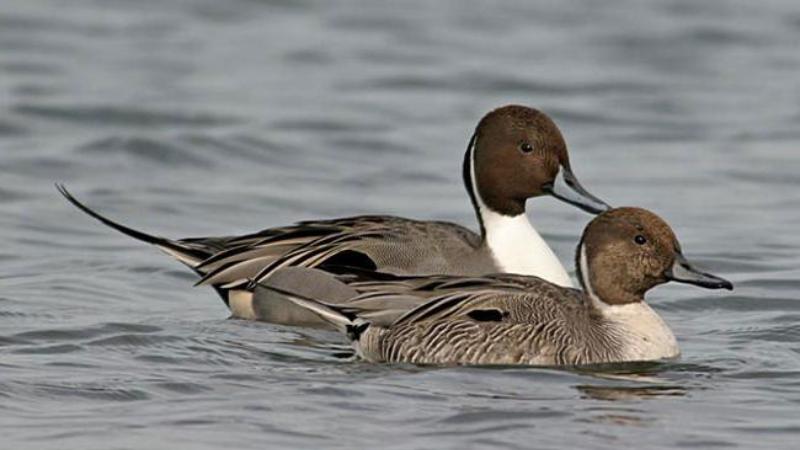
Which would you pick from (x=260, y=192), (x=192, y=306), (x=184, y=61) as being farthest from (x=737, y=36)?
(x=192, y=306)

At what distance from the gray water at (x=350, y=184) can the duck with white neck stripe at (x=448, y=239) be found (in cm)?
32

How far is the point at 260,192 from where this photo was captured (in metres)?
16.0

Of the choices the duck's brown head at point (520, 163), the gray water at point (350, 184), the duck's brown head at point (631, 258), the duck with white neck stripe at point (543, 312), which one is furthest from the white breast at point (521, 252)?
the duck's brown head at point (631, 258)

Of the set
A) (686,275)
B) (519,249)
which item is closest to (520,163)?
(519,249)

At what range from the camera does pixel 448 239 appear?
11.5 metres

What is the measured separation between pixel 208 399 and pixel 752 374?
2.40m

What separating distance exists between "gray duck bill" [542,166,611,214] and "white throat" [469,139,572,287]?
218mm

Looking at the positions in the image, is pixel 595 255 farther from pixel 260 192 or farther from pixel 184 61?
pixel 184 61

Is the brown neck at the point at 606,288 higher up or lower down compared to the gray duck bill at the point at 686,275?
lower down

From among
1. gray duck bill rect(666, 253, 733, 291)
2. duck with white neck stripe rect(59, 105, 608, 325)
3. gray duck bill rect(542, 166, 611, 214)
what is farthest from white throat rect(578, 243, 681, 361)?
gray duck bill rect(542, 166, 611, 214)

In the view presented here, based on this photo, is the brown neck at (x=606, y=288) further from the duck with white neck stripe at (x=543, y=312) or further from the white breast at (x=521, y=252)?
the white breast at (x=521, y=252)

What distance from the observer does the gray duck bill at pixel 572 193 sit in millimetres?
11648

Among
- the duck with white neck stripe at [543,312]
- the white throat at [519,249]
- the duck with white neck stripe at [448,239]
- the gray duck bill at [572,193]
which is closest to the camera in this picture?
the duck with white neck stripe at [543,312]

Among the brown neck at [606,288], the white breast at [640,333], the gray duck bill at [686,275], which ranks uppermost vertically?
the gray duck bill at [686,275]
